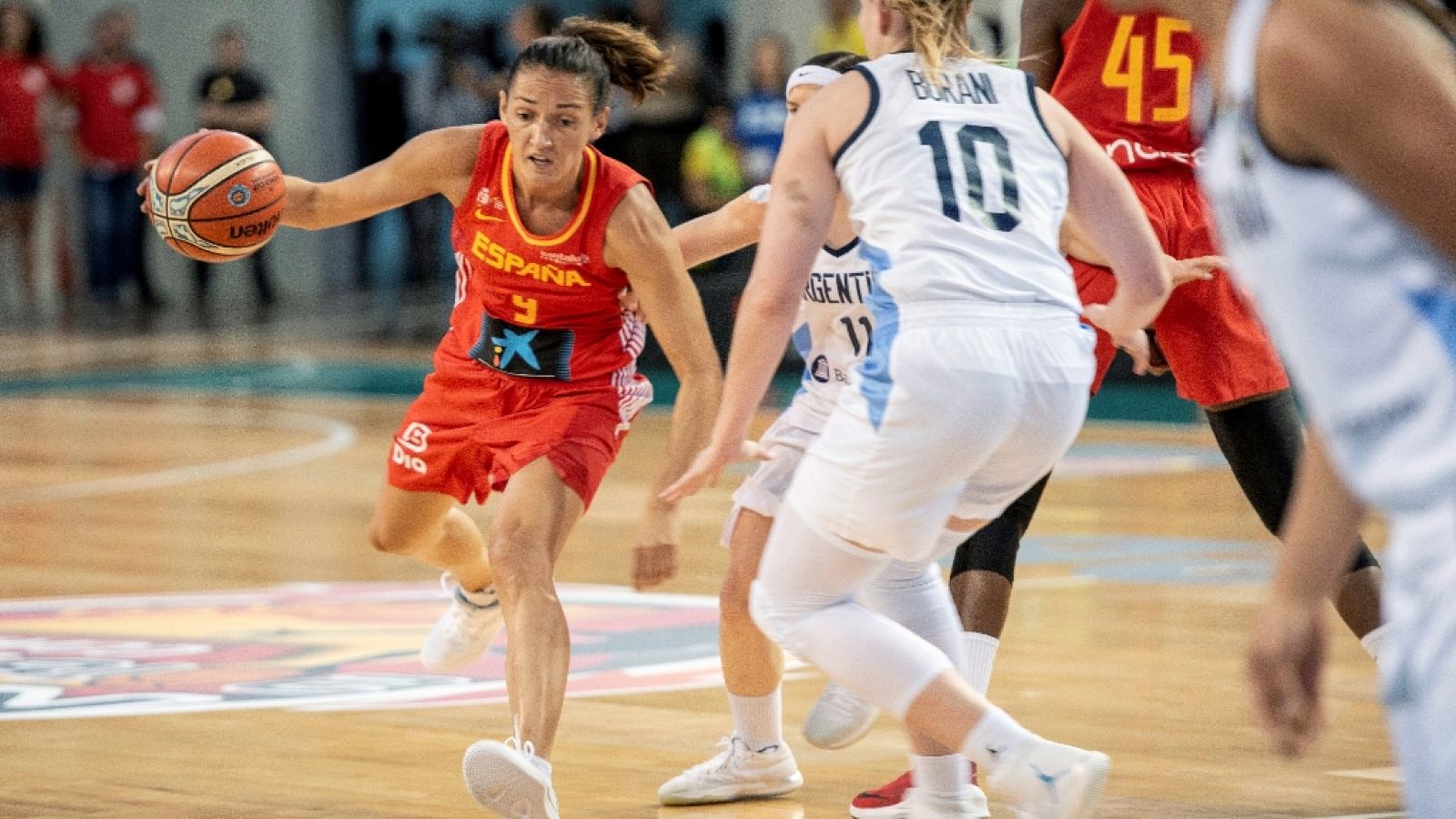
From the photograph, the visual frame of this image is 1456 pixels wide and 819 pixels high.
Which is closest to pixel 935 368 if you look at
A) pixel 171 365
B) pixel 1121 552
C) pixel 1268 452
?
pixel 1268 452

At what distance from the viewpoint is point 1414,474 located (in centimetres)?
210

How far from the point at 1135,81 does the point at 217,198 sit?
84.1 inches

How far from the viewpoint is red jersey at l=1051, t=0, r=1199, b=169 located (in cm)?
488

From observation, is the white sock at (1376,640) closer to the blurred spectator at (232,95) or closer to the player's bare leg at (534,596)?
the player's bare leg at (534,596)

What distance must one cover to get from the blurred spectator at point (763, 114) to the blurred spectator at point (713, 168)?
191 millimetres

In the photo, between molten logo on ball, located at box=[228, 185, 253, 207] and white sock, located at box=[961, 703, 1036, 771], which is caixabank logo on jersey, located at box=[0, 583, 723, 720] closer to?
molten logo on ball, located at box=[228, 185, 253, 207]

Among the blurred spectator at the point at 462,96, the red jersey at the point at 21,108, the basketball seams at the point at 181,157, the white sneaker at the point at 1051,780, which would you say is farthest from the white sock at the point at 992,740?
the red jersey at the point at 21,108

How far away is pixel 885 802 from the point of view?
4.45m

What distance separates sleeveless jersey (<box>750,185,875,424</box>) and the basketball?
1.22 metres

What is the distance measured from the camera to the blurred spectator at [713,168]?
16.1 metres

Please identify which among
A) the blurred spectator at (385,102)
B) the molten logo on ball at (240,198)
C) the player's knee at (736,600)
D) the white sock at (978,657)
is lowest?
the blurred spectator at (385,102)

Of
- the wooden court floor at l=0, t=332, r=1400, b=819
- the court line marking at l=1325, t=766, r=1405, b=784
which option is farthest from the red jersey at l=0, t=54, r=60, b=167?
the court line marking at l=1325, t=766, r=1405, b=784

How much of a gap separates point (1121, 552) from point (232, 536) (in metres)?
3.53

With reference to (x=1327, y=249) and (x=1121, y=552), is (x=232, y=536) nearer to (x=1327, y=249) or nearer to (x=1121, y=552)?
(x=1121, y=552)
